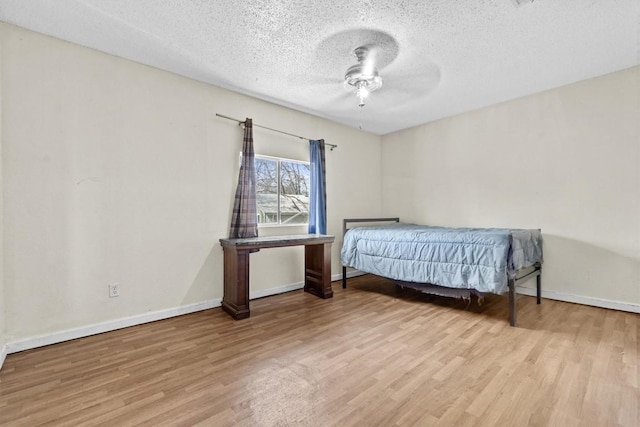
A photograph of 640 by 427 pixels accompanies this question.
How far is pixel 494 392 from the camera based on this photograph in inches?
61.9

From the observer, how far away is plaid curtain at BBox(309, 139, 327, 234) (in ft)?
12.9

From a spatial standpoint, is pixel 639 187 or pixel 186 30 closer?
pixel 186 30

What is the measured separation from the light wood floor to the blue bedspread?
0.41 metres

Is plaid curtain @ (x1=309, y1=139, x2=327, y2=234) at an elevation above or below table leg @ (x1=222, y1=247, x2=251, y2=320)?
above

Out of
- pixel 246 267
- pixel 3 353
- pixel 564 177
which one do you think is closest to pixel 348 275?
pixel 246 267

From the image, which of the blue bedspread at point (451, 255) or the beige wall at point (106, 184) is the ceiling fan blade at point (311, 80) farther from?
the blue bedspread at point (451, 255)

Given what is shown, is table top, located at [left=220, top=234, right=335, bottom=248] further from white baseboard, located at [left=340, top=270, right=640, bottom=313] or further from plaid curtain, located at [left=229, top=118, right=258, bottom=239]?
white baseboard, located at [left=340, top=270, right=640, bottom=313]

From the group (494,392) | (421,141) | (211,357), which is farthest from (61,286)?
(421,141)

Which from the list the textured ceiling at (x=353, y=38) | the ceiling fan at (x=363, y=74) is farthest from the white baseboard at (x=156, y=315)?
the ceiling fan at (x=363, y=74)

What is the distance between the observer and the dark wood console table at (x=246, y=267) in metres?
2.78

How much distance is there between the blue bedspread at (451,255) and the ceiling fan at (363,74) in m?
1.64

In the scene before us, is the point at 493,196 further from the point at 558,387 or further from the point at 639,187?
the point at 558,387

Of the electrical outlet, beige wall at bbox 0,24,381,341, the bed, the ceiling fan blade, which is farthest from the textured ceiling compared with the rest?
the electrical outlet

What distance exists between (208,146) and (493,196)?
367 cm
